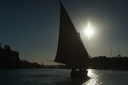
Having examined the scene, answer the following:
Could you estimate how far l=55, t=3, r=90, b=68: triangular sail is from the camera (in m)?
38.0

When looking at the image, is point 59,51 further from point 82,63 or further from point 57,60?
point 82,63

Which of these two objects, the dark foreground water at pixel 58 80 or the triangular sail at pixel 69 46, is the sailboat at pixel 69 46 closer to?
the triangular sail at pixel 69 46

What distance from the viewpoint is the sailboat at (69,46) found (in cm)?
3797

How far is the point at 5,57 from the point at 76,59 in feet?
428

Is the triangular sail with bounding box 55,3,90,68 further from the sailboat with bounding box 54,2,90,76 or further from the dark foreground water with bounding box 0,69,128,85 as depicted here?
the dark foreground water with bounding box 0,69,128,85

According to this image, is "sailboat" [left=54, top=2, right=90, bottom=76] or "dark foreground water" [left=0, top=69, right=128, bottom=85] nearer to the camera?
"dark foreground water" [left=0, top=69, right=128, bottom=85]

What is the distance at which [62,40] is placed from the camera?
38156 millimetres

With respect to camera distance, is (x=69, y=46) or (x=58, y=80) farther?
(x=69, y=46)

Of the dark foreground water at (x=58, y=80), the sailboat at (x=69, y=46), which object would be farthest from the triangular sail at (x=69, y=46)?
the dark foreground water at (x=58, y=80)

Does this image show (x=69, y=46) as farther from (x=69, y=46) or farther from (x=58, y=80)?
(x=58, y=80)

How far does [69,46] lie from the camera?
39500 mm

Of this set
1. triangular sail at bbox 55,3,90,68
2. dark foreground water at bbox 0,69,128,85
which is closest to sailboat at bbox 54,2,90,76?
triangular sail at bbox 55,3,90,68

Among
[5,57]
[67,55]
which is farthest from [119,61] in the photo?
[67,55]

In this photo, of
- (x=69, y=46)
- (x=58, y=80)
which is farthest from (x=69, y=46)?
(x=58, y=80)
